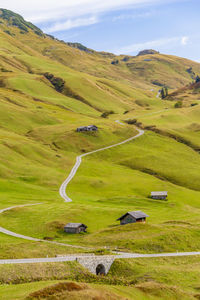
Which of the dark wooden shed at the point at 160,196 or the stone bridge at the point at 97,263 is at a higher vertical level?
the stone bridge at the point at 97,263

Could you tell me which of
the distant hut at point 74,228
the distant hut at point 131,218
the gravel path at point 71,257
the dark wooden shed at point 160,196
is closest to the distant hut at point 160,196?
the dark wooden shed at point 160,196

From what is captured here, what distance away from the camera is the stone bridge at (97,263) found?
57.3 metres

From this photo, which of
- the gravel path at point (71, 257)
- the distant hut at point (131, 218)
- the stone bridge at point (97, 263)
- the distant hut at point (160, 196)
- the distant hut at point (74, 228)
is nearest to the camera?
the gravel path at point (71, 257)

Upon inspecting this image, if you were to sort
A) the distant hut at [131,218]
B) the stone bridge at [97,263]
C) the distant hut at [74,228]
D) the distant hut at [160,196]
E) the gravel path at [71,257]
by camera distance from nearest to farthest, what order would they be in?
the gravel path at [71,257] < the stone bridge at [97,263] < the distant hut at [74,228] < the distant hut at [131,218] < the distant hut at [160,196]

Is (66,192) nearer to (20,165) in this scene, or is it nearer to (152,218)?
(20,165)

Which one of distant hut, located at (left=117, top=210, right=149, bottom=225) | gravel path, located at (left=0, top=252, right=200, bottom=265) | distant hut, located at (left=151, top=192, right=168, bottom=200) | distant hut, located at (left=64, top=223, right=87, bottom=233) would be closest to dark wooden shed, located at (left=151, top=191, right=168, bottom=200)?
distant hut, located at (left=151, top=192, right=168, bottom=200)

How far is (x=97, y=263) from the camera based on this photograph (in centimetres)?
5912

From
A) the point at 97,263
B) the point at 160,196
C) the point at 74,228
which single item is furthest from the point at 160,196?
the point at 97,263

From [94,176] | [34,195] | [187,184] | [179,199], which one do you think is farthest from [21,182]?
[187,184]

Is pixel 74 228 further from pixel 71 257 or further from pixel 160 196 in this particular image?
pixel 160 196

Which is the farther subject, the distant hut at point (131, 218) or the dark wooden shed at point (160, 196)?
the dark wooden shed at point (160, 196)

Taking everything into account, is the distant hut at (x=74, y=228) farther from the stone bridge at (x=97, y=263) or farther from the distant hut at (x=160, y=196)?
the distant hut at (x=160, y=196)

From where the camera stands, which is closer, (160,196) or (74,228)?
(74,228)

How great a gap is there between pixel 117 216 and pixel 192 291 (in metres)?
57.2
